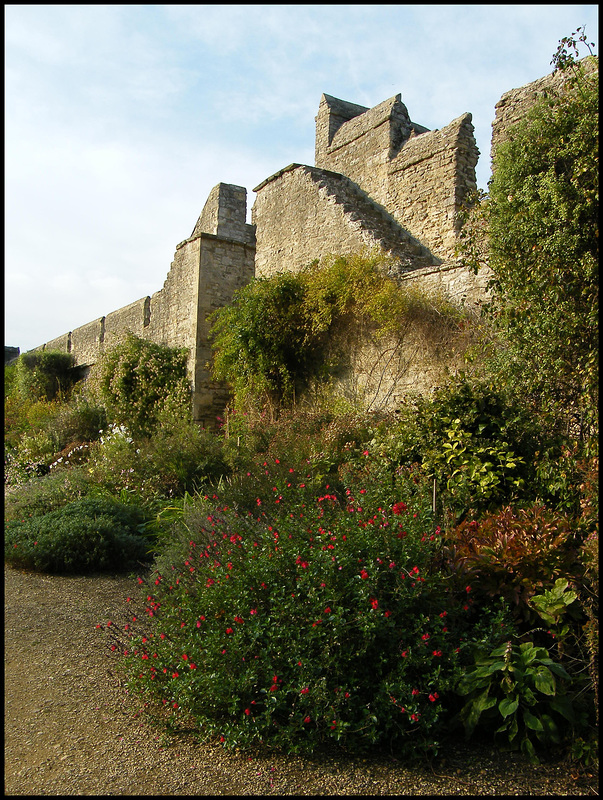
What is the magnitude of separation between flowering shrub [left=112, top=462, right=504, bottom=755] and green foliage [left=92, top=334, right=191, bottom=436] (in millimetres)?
8435

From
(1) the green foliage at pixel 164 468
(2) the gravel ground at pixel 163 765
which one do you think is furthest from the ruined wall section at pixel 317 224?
(2) the gravel ground at pixel 163 765

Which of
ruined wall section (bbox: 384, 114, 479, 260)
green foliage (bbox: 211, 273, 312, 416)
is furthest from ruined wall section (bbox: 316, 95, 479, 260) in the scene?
green foliage (bbox: 211, 273, 312, 416)

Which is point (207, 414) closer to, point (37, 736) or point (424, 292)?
point (424, 292)

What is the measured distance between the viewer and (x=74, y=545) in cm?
634

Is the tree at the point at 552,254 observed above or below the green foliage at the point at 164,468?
above

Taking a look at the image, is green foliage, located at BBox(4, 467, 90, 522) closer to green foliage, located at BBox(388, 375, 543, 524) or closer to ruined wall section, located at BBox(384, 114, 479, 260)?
green foliage, located at BBox(388, 375, 543, 524)

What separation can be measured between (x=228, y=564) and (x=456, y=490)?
88.4 inches

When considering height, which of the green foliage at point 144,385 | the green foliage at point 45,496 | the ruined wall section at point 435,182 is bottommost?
the green foliage at point 45,496

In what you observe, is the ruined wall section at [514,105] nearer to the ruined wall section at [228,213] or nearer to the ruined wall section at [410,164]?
the ruined wall section at [410,164]

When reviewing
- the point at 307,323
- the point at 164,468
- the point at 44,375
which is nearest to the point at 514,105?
the point at 307,323

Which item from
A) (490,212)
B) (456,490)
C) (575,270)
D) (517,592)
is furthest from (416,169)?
(517,592)

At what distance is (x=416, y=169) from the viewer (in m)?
11.1

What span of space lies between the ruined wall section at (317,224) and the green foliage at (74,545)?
5.22 m

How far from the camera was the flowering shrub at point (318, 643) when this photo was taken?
9.85 ft
